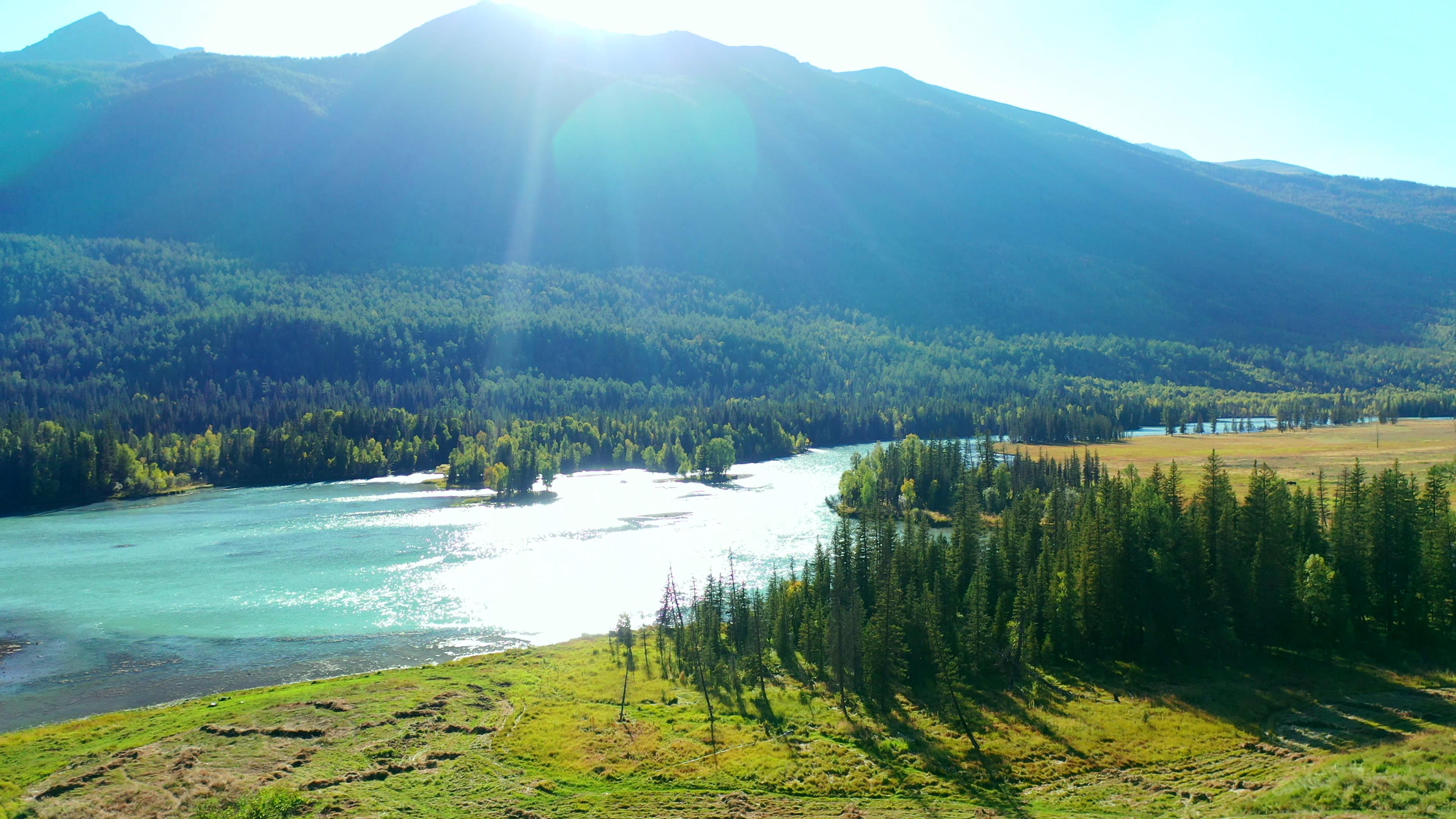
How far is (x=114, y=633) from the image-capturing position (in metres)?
88.1

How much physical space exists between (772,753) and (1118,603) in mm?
33010

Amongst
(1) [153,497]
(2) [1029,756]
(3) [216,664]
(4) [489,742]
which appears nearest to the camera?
(2) [1029,756]

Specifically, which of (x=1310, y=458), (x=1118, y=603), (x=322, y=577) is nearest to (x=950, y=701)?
(x=1118, y=603)

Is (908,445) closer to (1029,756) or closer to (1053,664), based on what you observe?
(1053,664)

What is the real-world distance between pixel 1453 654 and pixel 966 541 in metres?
37.0

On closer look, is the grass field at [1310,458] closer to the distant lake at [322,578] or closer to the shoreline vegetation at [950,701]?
the shoreline vegetation at [950,701]

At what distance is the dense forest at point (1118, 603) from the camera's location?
68.1 metres

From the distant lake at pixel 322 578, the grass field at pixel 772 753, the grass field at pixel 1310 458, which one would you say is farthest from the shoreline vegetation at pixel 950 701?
the grass field at pixel 1310 458

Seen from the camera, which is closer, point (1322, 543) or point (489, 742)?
point (489, 742)

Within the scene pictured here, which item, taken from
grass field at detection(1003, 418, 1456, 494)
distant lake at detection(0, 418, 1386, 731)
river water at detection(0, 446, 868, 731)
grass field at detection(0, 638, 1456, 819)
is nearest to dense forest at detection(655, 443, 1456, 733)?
grass field at detection(0, 638, 1456, 819)

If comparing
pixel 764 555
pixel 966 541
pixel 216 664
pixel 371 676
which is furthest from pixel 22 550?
pixel 966 541

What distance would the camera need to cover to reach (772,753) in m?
55.1

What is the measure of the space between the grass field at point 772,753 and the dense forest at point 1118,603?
3.36m

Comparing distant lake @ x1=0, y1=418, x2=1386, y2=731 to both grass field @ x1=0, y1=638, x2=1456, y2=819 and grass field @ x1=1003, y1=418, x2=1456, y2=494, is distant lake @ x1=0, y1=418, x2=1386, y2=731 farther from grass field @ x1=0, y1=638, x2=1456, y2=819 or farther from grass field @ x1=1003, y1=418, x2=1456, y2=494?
grass field @ x1=1003, y1=418, x2=1456, y2=494
